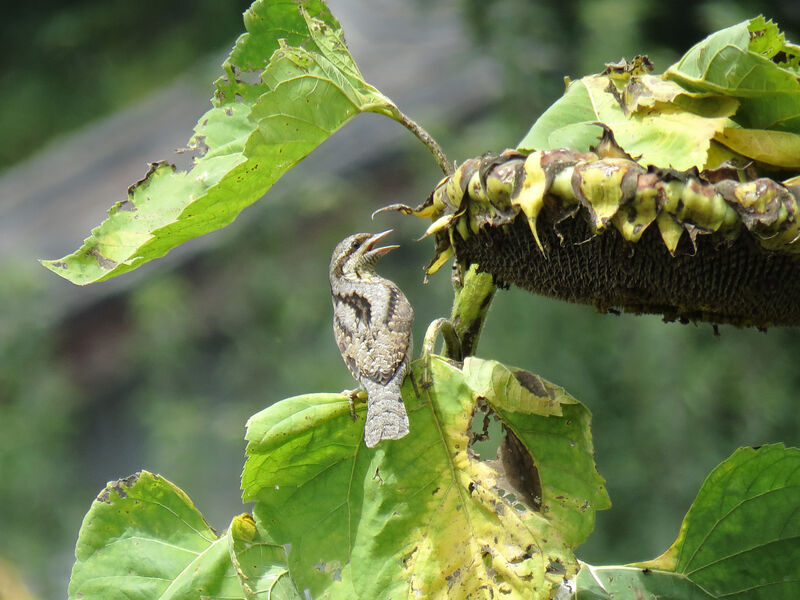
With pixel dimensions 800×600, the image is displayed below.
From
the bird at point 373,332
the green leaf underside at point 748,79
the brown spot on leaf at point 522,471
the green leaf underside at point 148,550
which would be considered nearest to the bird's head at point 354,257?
the bird at point 373,332

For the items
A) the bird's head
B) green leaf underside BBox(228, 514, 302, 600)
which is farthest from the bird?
green leaf underside BBox(228, 514, 302, 600)

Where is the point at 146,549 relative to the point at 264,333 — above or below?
below

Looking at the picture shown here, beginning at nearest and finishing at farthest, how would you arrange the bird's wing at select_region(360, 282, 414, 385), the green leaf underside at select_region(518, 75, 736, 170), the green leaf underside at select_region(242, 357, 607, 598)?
the green leaf underside at select_region(518, 75, 736, 170) → the green leaf underside at select_region(242, 357, 607, 598) → the bird's wing at select_region(360, 282, 414, 385)

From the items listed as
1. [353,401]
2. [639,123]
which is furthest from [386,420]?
[639,123]

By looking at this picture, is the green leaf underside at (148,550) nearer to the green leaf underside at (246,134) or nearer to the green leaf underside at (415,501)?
the green leaf underside at (415,501)

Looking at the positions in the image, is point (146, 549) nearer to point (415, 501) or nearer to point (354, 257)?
point (415, 501)

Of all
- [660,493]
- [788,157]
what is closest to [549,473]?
[788,157]

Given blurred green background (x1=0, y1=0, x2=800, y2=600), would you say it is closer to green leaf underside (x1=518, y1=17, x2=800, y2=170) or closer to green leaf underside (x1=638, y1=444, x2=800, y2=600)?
green leaf underside (x1=638, y1=444, x2=800, y2=600)

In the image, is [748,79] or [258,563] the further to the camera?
[258,563]
